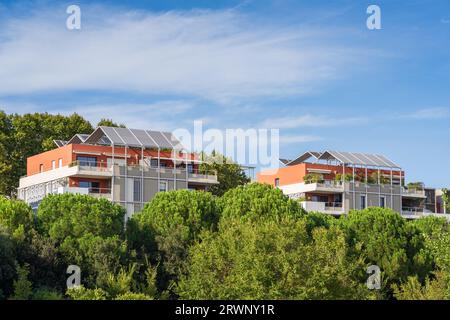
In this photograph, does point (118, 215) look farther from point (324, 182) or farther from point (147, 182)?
point (324, 182)

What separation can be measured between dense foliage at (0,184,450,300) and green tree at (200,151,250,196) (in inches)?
1069

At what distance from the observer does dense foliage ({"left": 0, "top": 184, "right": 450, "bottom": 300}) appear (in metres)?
52.2

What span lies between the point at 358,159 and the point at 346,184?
387 cm

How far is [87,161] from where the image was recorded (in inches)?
3561

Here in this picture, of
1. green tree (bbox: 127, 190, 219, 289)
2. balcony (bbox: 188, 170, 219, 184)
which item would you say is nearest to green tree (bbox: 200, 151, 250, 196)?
balcony (bbox: 188, 170, 219, 184)

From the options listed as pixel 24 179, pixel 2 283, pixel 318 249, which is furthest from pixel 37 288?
pixel 24 179

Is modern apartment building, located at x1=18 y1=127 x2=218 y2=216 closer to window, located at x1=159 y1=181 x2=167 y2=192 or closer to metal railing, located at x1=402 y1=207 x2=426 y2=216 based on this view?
window, located at x1=159 y1=181 x2=167 y2=192

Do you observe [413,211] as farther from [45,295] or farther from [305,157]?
[45,295]

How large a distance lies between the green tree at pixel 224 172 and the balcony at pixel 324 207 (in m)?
9.57

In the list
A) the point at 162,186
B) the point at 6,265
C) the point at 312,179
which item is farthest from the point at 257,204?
the point at 312,179

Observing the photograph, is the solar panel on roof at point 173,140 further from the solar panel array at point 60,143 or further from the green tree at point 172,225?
the green tree at point 172,225
